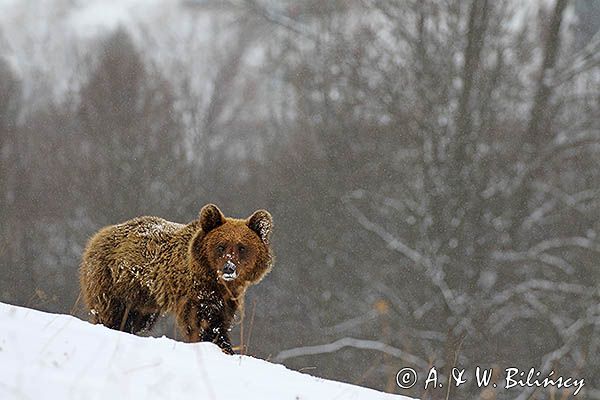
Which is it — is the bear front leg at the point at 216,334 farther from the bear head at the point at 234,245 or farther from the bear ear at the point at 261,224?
Answer: the bear ear at the point at 261,224

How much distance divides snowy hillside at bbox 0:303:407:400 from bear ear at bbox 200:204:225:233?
2.19 meters

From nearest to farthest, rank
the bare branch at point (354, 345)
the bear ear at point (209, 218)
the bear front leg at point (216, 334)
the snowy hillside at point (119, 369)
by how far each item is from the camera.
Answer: the snowy hillside at point (119, 369), the bear front leg at point (216, 334), the bear ear at point (209, 218), the bare branch at point (354, 345)

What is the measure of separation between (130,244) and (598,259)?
17587 mm

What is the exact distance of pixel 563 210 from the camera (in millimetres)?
23719

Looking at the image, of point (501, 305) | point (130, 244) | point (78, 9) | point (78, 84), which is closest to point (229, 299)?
point (130, 244)

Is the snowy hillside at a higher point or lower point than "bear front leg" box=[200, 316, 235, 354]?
higher

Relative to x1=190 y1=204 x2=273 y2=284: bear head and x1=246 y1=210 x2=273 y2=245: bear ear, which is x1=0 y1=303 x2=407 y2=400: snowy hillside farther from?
x1=246 y1=210 x2=273 y2=245: bear ear

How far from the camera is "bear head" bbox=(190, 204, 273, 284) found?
25.4 feet

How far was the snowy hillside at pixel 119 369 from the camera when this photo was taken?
13.9 ft

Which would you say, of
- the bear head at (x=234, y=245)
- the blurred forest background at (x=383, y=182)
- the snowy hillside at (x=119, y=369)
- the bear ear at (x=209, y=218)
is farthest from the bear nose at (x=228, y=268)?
the blurred forest background at (x=383, y=182)

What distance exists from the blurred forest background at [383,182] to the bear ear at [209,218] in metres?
12.1

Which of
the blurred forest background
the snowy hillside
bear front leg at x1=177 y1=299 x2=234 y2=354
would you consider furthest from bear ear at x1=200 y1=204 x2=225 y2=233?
the blurred forest background

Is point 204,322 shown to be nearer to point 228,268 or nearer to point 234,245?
point 228,268

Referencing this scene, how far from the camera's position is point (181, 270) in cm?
793
